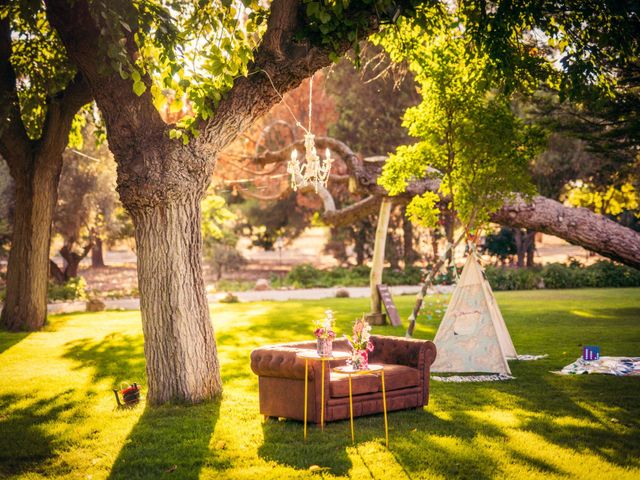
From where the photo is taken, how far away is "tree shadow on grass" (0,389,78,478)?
700 centimetres

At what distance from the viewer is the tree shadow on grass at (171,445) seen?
6684 mm

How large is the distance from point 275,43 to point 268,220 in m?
30.0

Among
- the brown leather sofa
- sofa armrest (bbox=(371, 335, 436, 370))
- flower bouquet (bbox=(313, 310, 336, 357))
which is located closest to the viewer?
flower bouquet (bbox=(313, 310, 336, 357))

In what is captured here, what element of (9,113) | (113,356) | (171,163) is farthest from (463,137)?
(9,113)

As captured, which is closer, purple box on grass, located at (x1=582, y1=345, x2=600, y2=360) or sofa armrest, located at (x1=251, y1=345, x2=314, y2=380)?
sofa armrest, located at (x1=251, y1=345, x2=314, y2=380)

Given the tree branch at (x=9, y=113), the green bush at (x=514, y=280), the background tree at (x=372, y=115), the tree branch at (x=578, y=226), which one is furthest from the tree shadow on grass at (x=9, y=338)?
the background tree at (x=372, y=115)

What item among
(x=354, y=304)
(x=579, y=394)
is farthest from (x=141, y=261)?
(x=354, y=304)

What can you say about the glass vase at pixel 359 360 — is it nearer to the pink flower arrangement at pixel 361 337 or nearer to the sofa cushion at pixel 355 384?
the pink flower arrangement at pixel 361 337

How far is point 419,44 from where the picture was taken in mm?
12062

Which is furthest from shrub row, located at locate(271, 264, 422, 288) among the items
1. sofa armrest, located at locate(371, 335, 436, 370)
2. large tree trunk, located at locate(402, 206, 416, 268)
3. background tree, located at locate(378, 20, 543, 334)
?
sofa armrest, located at locate(371, 335, 436, 370)

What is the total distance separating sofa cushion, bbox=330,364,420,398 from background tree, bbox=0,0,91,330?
9633mm

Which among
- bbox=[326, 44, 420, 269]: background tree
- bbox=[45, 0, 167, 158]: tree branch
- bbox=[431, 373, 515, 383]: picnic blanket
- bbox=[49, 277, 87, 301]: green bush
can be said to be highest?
bbox=[326, 44, 420, 269]: background tree

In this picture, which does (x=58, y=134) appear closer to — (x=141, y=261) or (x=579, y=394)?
(x=141, y=261)

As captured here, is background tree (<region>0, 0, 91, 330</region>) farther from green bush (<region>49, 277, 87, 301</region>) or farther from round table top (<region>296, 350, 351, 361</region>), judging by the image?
round table top (<region>296, 350, 351, 361</region>)
